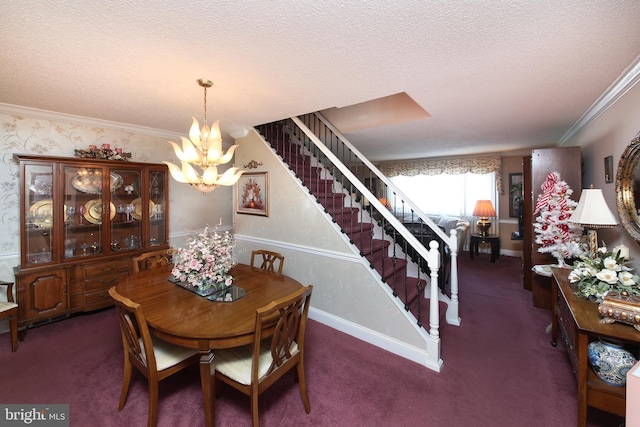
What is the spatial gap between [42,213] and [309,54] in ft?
10.5

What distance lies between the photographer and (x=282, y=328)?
4.97 feet

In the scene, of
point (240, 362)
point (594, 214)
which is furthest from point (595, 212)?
point (240, 362)

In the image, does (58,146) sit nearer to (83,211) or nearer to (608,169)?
(83,211)

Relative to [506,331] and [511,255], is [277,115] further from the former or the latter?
[511,255]

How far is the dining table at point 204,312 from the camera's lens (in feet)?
4.62

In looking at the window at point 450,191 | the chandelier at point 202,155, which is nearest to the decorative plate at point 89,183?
the chandelier at point 202,155

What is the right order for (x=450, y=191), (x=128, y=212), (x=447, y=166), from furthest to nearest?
1. (x=450, y=191)
2. (x=447, y=166)
3. (x=128, y=212)

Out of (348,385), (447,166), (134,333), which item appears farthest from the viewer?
(447,166)

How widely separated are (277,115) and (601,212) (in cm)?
298

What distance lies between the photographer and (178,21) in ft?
4.47

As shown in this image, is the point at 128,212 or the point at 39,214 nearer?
the point at 39,214

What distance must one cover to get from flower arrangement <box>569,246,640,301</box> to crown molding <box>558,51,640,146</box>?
127 cm

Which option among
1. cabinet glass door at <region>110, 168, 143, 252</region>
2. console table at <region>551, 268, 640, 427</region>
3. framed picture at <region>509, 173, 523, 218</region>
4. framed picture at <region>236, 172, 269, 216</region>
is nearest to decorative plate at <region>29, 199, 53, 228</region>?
cabinet glass door at <region>110, 168, 143, 252</region>

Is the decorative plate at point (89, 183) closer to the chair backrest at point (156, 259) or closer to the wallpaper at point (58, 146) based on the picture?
the wallpaper at point (58, 146)
